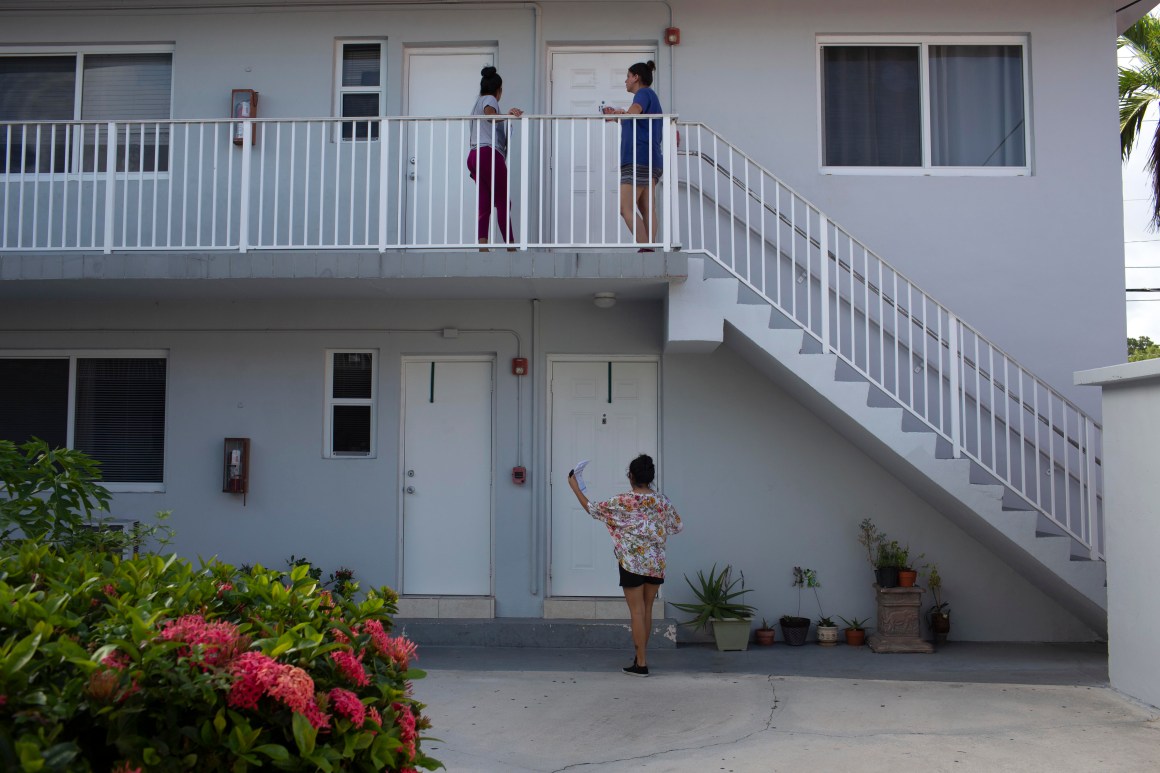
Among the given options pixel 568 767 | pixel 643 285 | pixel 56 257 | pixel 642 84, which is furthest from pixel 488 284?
pixel 568 767

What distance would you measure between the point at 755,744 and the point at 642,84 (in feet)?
16.0

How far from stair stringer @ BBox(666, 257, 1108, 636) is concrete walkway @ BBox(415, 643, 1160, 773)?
2.33 ft

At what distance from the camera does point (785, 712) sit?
6156 mm

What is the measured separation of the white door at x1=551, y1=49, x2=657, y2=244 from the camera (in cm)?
854

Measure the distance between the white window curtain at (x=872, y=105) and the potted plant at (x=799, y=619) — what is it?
358 cm

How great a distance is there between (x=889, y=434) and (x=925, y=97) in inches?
130

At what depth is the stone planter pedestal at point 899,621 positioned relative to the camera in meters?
7.99

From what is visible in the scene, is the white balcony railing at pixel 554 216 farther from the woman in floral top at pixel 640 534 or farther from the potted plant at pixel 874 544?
the woman in floral top at pixel 640 534

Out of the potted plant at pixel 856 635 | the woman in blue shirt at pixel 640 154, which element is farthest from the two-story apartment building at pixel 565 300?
the woman in blue shirt at pixel 640 154

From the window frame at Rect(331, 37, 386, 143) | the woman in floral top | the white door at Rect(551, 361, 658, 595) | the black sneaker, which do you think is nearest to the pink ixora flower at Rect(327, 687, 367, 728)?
the woman in floral top

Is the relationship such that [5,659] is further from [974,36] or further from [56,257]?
[974,36]

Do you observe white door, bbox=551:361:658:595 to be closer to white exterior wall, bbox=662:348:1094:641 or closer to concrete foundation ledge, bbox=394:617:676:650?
white exterior wall, bbox=662:348:1094:641

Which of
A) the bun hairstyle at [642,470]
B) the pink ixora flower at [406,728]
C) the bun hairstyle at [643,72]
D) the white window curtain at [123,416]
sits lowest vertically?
the pink ixora flower at [406,728]

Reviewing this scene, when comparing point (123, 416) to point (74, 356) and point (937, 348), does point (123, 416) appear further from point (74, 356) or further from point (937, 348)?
point (937, 348)
